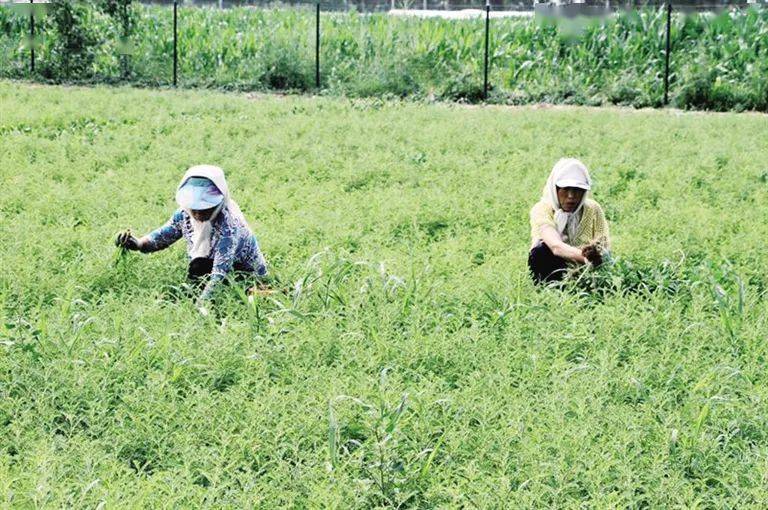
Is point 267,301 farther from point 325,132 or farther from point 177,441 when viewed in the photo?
point 325,132

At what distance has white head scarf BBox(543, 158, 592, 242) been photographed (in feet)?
23.4

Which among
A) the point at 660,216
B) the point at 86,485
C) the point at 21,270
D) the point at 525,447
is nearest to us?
the point at 86,485

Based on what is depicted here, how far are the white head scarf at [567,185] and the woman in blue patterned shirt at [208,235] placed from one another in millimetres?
1886

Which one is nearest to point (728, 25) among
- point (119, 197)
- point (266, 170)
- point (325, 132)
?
point (325, 132)

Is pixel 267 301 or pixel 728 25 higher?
pixel 728 25

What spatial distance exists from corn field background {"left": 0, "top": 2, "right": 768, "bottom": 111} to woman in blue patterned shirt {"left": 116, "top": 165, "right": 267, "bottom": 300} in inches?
485

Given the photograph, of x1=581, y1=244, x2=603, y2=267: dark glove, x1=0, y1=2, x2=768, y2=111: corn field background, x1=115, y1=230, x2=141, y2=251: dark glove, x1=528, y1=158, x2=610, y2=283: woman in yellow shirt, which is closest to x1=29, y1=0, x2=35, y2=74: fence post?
x1=0, y1=2, x2=768, y2=111: corn field background

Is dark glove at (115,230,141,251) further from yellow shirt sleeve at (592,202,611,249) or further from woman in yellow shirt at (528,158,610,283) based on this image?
yellow shirt sleeve at (592,202,611,249)

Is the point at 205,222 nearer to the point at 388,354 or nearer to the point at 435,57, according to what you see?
the point at 388,354

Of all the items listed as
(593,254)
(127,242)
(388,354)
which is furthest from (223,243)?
(593,254)

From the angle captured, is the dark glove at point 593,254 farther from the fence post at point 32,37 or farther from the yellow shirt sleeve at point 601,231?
the fence post at point 32,37

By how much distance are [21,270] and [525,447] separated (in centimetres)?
384

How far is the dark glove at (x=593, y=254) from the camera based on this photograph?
7074mm

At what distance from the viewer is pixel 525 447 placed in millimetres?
4676
